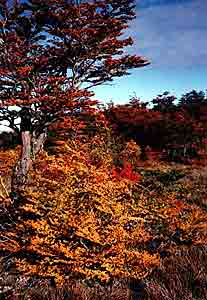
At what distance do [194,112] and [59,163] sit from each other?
24.8 metres

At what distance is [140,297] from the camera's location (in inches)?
270

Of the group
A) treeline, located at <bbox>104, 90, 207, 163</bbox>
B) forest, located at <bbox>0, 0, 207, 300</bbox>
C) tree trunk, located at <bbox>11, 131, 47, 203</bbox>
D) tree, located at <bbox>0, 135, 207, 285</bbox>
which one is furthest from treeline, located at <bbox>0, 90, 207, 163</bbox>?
tree, located at <bbox>0, 135, 207, 285</bbox>

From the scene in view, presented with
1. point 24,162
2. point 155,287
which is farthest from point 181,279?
point 24,162

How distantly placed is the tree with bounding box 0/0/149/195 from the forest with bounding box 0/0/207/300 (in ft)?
0.09

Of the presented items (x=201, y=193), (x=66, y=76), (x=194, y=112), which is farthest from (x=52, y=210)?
(x=194, y=112)

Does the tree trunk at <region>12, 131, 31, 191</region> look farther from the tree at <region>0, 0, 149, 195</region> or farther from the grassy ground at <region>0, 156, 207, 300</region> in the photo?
the grassy ground at <region>0, 156, 207, 300</region>

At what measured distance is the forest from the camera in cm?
763

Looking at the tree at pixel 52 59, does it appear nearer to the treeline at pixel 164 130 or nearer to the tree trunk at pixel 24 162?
the tree trunk at pixel 24 162

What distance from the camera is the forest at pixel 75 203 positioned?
7633 millimetres

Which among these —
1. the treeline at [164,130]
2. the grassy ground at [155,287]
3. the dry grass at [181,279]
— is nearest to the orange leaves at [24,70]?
the grassy ground at [155,287]

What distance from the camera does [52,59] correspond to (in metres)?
12.8

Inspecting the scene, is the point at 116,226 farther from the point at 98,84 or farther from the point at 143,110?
the point at 143,110

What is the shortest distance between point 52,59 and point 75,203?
5.41 metres

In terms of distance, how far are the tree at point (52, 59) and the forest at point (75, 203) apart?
3 centimetres
